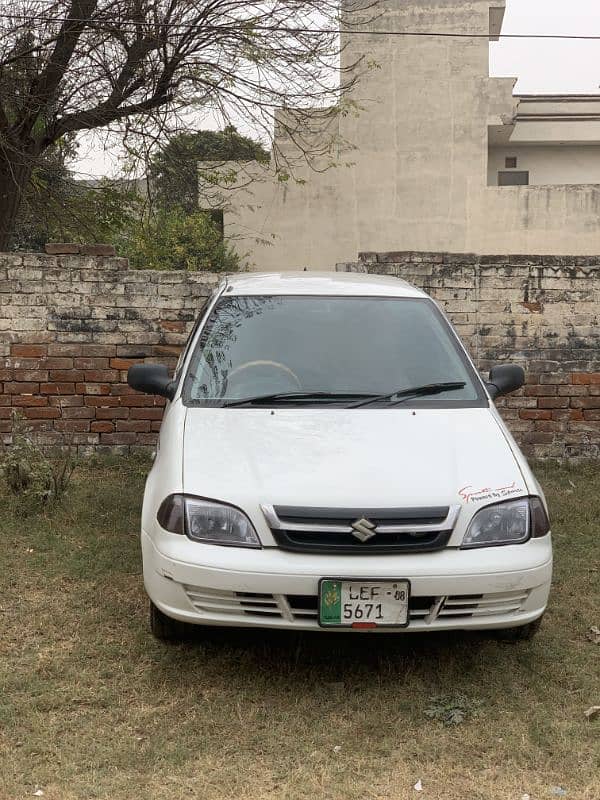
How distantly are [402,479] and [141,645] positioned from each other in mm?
1425

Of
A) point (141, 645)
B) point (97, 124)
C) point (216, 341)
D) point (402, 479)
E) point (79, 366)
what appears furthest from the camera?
point (97, 124)

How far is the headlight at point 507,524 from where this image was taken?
297cm

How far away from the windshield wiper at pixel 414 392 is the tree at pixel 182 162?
6.74 metres

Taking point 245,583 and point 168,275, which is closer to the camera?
point 245,583

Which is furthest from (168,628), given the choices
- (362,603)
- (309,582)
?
(362,603)

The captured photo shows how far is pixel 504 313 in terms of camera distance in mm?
6750

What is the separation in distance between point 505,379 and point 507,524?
1.37 m

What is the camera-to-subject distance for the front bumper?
2828 millimetres

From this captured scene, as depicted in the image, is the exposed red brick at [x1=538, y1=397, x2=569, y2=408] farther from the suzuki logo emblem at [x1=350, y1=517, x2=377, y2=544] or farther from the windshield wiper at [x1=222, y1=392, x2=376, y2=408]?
the suzuki logo emblem at [x1=350, y1=517, x2=377, y2=544]

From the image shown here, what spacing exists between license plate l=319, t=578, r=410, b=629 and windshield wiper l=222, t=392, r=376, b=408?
3.49ft

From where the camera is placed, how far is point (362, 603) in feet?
9.32

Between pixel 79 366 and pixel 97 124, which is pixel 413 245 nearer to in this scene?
pixel 97 124

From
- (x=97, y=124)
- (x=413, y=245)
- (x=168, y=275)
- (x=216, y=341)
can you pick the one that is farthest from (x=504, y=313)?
(x=413, y=245)

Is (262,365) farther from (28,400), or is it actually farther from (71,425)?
(28,400)
